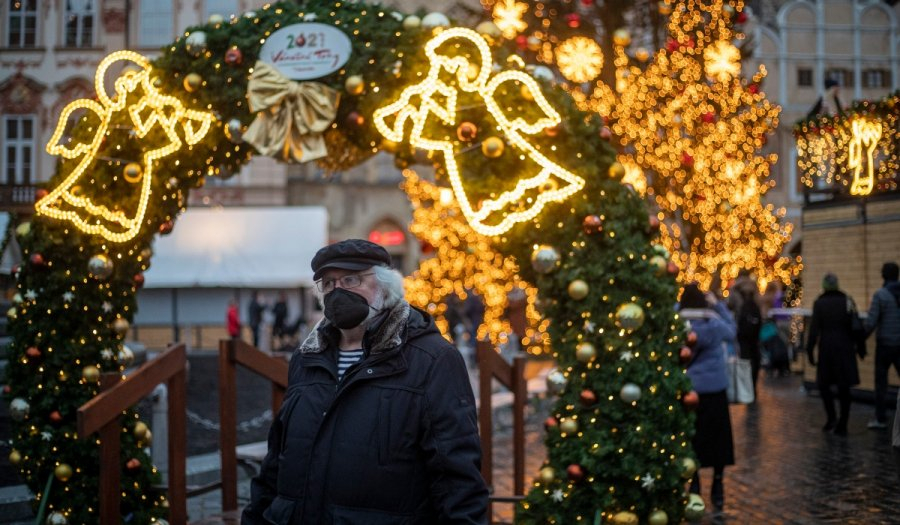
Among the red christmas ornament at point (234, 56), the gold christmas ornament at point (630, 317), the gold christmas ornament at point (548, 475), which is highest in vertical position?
the red christmas ornament at point (234, 56)

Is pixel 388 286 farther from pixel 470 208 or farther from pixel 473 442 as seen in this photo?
pixel 470 208

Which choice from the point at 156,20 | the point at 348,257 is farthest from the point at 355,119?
the point at 156,20

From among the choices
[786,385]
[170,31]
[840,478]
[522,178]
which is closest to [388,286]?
[522,178]

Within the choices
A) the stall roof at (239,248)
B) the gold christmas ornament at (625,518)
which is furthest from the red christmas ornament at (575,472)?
the stall roof at (239,248)

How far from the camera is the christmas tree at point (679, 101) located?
55.0ft

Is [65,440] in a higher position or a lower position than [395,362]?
lower

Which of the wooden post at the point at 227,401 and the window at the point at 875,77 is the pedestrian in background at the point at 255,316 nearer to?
the wooden post at the point at 227,401

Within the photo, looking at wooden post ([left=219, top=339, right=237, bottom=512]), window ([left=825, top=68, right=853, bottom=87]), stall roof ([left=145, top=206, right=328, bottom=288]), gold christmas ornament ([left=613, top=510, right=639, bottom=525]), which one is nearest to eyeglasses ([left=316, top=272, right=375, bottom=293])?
gold christmas ornament ([left=613, top=510, right=639, bottom=525])

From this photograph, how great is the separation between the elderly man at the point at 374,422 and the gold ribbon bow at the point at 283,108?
364 centimetres

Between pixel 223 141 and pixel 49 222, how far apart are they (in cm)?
134

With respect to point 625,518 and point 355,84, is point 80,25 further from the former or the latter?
point 625,518

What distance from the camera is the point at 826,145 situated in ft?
→ 51.7

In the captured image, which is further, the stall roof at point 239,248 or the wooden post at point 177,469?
the stall roof at point 239,248

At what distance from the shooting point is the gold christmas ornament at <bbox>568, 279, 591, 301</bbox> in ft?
22.3
